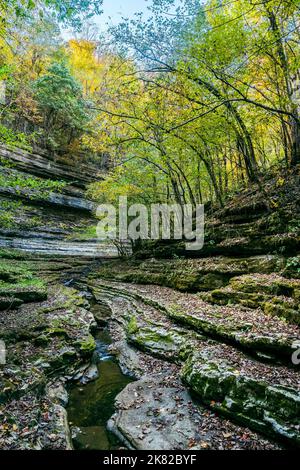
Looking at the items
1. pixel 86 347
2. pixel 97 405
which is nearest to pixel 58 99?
pixel 86 347

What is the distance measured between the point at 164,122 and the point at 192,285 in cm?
664

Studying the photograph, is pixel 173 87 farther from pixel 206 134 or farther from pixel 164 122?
pixel 206 134

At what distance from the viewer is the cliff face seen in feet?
68.4

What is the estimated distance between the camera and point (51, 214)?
998 inches

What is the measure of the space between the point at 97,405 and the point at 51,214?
21.6 metres

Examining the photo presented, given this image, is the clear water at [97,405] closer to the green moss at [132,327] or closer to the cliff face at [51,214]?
the green moss at [132,327]

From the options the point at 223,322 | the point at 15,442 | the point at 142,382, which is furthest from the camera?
the point at 223,322

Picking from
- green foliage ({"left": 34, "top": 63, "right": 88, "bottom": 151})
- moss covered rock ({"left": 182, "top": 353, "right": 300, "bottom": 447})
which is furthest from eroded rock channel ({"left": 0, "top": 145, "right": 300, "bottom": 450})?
green foliage ({"left": 34, "top": 63, "right": 88, "bottom": 151})

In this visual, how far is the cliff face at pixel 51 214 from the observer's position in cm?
2086

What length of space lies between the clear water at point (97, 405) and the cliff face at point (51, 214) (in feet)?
45.2

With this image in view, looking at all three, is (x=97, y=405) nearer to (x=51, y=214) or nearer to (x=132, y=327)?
(x=132, y=327)

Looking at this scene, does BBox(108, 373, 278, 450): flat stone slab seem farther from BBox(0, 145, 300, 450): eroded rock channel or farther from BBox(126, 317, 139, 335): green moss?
BBox(126, 317, 139, 335): green moss

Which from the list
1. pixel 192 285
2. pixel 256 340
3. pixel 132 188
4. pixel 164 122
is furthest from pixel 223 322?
pixel 132 188

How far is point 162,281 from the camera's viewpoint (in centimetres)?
1333
